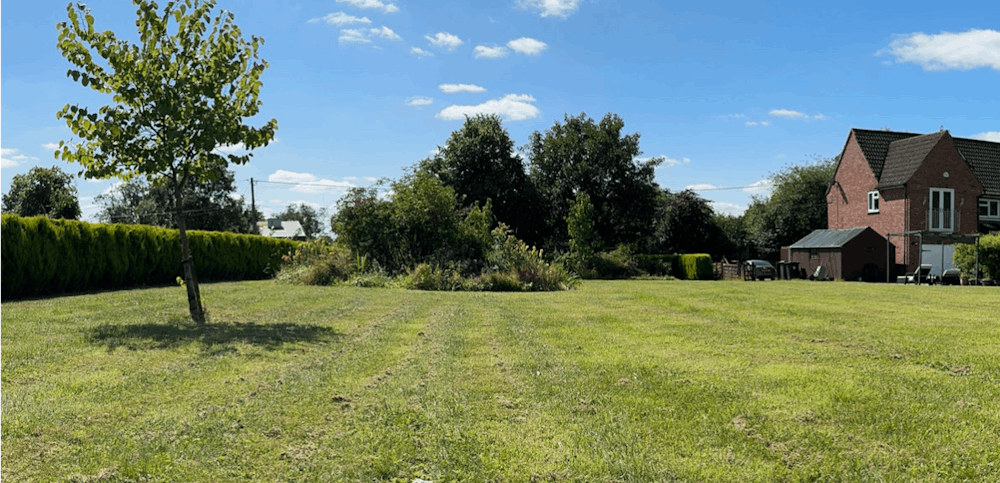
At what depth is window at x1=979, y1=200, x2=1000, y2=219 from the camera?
35031mm

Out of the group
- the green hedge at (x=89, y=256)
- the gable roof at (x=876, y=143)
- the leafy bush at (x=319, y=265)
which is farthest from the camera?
the gable roof at (x=876, y=143)

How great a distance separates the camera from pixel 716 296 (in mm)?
15117

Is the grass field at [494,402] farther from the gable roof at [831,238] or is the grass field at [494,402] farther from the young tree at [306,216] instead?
the young tree at [306,216]

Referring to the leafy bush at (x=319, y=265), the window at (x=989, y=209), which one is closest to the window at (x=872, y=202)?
the window at (x=989, y=209)

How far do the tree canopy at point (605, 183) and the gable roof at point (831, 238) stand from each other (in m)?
10.2

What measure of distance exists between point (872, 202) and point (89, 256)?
36.1 metres

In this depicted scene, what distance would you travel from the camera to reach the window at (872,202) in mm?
34594

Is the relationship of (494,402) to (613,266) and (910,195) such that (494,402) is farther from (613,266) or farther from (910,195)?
(910,195)

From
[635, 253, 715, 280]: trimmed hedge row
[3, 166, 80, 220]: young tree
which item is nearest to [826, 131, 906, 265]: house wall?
[635, 253, 715, 280]: trimmed hedge row

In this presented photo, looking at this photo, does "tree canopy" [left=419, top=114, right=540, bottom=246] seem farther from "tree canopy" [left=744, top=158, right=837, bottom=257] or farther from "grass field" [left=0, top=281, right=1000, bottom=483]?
"grass field" [left=0, top=281, right=1000, bottom=483]

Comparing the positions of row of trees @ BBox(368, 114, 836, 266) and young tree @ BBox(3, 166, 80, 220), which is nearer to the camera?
row of trees @ BBox(368, 114, 836, 266)

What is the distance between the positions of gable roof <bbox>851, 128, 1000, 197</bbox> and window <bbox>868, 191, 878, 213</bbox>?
0.88m

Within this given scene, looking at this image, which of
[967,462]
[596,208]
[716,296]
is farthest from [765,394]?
[596,208]

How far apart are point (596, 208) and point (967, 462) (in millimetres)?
38398
